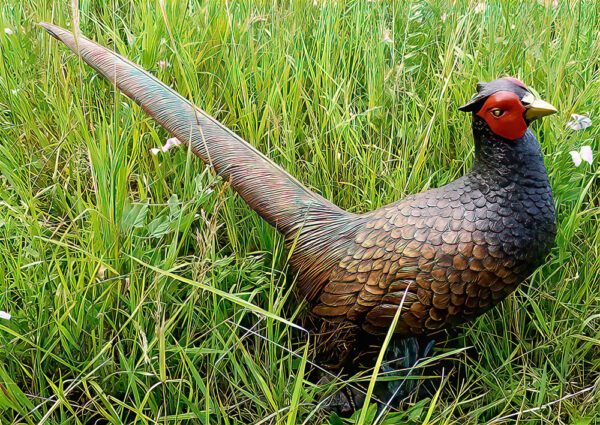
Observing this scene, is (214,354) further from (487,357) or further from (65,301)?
(487,357)

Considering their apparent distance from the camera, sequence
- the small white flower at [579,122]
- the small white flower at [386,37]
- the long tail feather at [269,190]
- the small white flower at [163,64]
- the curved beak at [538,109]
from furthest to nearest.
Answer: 1. the small white flower at [386,37]
2. the small white flower at [163,64]
3. the small white flower at [579,122]
4. the long tail feather at [269,190]
5. the curved beak at [538,109]

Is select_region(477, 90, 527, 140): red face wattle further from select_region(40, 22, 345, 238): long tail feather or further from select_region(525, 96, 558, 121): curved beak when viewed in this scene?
select_region(40, 22, 345, 238): long tail feather

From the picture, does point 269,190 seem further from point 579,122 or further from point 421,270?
point 579,122

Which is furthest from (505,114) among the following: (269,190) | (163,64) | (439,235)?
(163,64)

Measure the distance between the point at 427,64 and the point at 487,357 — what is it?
130 centimetres

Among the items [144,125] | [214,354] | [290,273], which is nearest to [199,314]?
[214,354]

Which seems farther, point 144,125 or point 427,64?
point 427,64

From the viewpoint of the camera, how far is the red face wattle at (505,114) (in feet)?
4.02

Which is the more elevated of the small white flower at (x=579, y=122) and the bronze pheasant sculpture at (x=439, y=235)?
the small white flower at (x=579, y=122)

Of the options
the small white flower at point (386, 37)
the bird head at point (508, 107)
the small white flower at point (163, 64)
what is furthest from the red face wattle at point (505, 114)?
the small white flower at point (163, 64)

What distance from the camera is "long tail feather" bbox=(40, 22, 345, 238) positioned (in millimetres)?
1484

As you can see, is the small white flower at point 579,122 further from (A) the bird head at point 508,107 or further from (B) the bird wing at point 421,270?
(B) the bird wing at point 421,270

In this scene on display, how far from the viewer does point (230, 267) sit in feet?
4.79

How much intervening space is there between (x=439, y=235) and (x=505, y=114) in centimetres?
33
